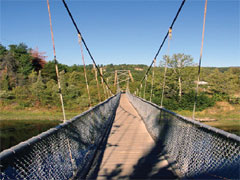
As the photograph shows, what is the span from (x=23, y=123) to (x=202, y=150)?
24.8 metres

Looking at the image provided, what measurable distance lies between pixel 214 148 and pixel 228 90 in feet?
97.8

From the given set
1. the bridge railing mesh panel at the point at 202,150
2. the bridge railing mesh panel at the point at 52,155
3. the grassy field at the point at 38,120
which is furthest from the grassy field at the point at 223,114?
the bridge railing mesh panel at the point at 52,155

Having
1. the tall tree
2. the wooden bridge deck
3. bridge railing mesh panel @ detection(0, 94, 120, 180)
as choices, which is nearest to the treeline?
the tall tree

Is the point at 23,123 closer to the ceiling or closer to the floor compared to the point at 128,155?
closer to the floor

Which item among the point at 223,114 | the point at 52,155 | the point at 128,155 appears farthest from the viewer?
the point at 223,114

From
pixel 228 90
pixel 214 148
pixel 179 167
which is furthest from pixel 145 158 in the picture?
pixel 228 90

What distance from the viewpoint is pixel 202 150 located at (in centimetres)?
204

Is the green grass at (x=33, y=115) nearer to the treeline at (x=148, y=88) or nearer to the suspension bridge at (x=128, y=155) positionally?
the treeline at (x=148, y=88)

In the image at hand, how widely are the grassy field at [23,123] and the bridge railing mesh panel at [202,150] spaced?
16.9 metres

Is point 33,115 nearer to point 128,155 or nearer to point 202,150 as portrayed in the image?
point 128,155

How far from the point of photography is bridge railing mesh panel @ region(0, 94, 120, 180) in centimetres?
125

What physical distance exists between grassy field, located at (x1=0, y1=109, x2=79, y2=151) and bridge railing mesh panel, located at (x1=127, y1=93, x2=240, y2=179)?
1691cm

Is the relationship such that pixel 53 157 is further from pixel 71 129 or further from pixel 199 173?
pixel 199 173

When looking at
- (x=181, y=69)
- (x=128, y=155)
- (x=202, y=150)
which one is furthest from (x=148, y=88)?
(x=202, y=150)
